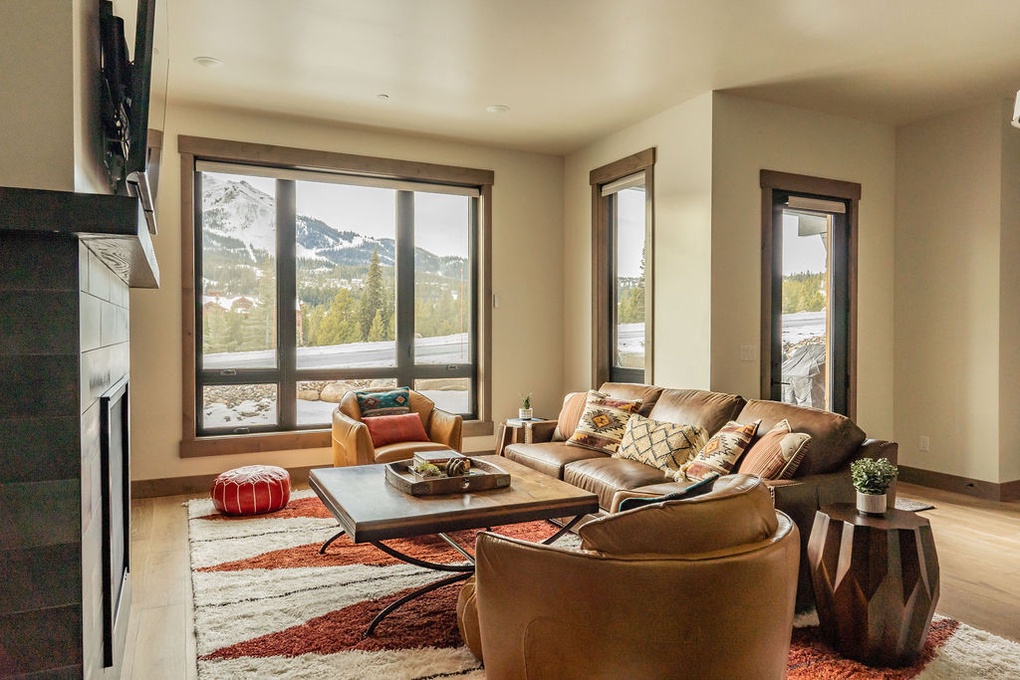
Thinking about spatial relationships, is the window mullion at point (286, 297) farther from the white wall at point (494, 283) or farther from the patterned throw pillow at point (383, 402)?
the patterned throw pillow at point (383, 402)

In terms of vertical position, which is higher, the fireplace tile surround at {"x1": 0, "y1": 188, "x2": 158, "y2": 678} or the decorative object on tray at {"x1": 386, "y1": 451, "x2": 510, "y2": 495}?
the fireplace tile surround at {"x1": 0, "y1": 188, "x2": 158, "y2": 678}

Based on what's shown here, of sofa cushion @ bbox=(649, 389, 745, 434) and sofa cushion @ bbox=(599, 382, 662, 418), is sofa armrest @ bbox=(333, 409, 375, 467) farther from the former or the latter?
sofa cushion @ bbox=(649, 389, 745, 434)

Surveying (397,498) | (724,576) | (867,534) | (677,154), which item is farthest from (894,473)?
(677,154)

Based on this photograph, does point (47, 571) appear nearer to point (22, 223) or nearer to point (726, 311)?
point (22, 223)

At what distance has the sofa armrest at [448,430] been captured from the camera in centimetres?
482

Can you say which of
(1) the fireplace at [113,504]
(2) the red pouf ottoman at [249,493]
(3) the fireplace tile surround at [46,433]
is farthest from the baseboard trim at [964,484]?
(3) the fireplace tile surround at [46,433]

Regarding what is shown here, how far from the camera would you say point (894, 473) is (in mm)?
2592

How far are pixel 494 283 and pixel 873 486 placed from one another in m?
4.04

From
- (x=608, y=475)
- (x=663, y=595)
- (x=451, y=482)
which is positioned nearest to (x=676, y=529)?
(x=663, y=595)

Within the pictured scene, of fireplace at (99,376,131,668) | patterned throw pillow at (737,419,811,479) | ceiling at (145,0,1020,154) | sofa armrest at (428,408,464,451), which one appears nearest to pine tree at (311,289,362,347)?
sofa armrest at (428,408,464,451)

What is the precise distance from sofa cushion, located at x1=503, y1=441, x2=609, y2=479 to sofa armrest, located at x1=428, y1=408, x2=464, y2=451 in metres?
0.37

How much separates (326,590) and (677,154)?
378 cm

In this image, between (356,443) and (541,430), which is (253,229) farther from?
(541,430)

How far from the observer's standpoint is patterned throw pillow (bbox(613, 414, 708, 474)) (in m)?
3.76
